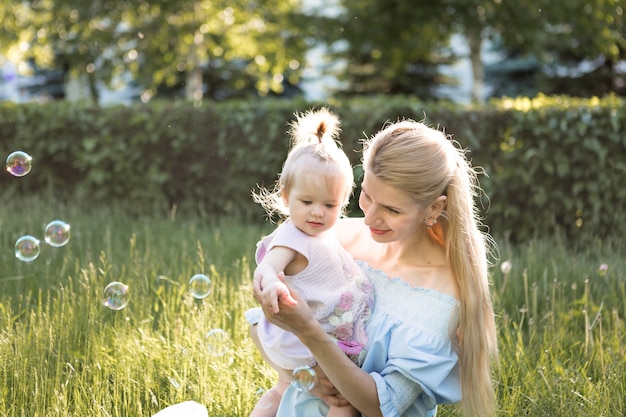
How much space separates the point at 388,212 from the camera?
246 cm

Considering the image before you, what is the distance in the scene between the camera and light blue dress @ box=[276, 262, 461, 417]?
94.0 inches

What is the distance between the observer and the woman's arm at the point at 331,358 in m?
2.23

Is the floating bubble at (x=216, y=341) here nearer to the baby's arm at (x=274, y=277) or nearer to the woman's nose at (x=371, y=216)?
the baby's arm at (x=274, y=277)

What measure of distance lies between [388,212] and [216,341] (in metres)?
0.94

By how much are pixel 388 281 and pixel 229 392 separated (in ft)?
3.45

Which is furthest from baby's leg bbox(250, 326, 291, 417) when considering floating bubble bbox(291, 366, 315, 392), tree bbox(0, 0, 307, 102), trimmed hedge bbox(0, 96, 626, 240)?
tree bbox(0, 0, 307, 102)

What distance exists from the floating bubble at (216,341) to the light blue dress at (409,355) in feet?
1.63

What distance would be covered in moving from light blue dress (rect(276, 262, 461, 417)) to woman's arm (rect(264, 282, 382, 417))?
0.13ft

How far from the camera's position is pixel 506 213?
6809mm

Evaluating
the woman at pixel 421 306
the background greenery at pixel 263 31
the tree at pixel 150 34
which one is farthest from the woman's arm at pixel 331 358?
the tree at pixel 150 34

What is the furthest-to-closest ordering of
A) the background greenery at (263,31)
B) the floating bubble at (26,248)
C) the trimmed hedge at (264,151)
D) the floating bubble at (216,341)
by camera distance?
the background greenery at (263,31) < the trimmed hedge at (264,151) < the floating bubble at (26,248) < the floating bubble at (216,341)

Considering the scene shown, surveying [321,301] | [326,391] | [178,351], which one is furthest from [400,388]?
[178,351]

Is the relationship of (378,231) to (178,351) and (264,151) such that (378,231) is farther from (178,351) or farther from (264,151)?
(264,151)

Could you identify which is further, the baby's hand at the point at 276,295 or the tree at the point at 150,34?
the tree at the point at 150,34
